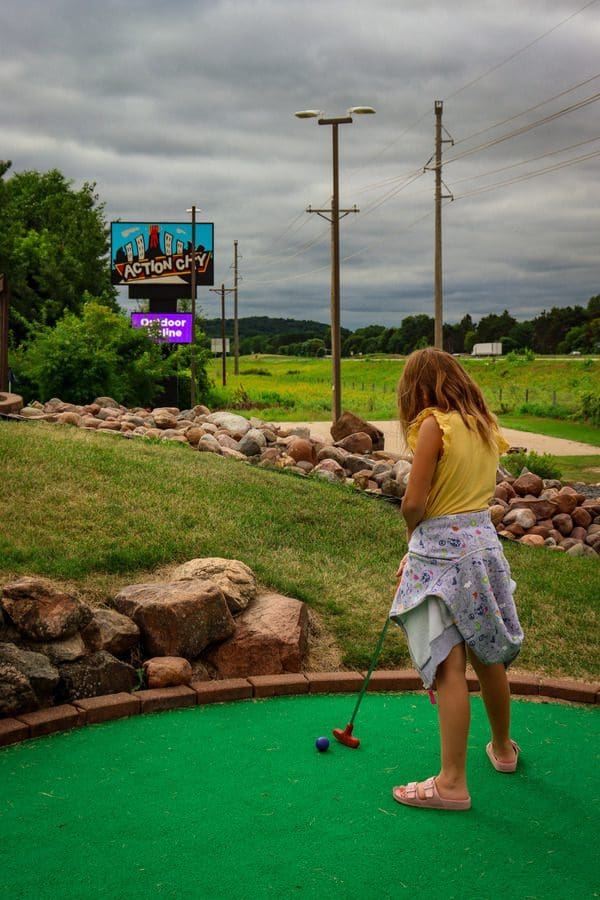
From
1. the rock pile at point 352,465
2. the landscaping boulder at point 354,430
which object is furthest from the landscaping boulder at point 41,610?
the landscaping boulder at point 354,430

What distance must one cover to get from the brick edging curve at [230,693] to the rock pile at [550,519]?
4.75 meters

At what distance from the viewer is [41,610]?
544cm

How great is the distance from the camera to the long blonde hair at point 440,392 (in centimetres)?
374

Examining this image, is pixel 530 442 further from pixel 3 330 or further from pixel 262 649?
pixel 262 649

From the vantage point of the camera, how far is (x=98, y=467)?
927 centimetres

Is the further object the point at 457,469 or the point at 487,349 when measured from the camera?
the point at 487,349

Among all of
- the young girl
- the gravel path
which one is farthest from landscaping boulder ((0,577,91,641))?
the gravel path

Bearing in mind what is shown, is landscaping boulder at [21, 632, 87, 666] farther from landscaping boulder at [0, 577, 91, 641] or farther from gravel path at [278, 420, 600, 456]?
gravel path at [278, 420, 600, 456]

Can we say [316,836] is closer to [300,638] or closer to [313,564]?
[300,638]

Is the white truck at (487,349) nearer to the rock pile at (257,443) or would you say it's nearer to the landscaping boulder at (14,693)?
the rock pile at (257,443)

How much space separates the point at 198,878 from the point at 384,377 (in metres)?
70.1

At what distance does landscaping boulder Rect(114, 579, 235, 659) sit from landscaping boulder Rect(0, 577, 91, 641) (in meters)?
0.39

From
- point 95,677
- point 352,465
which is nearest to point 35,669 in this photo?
point 95,677

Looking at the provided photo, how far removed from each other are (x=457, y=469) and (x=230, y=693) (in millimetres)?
2225
